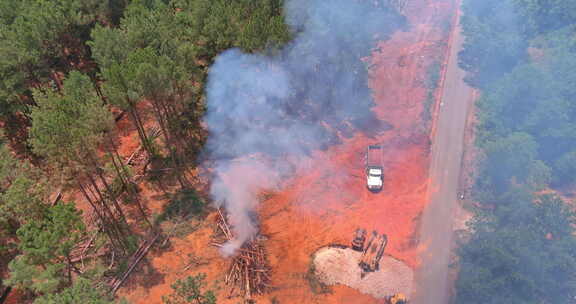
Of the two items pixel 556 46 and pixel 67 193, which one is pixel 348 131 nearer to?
pixel 556 46

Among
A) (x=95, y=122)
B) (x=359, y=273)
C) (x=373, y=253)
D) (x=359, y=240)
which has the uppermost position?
(x=95, y=122)

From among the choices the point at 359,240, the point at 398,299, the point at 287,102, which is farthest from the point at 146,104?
the point at 398,299

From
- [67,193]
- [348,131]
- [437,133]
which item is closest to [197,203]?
[67,193]

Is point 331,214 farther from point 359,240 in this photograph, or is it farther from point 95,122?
point 95,122

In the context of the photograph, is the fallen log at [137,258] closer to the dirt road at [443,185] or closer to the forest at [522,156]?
the dirt road at [443,185]

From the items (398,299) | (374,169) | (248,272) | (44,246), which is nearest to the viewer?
(44,246)

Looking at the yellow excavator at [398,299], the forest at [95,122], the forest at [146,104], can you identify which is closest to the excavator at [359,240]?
the yellow excavator at [398,299]

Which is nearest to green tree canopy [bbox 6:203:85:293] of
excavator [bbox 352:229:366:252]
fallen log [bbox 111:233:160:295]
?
fallen log [bbox 111:233:160:295]
